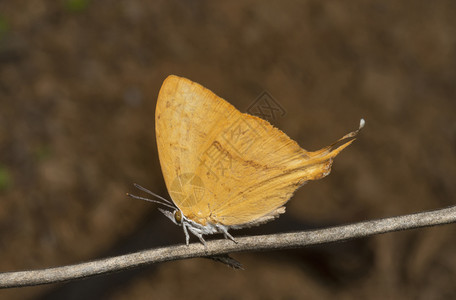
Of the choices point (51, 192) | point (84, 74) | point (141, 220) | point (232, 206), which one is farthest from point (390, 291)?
point (84, 74)

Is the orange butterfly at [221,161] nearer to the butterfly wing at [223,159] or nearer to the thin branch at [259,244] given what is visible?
the butterfly wing at [223,159]

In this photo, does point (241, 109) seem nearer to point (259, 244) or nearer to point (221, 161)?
point (221, 161)

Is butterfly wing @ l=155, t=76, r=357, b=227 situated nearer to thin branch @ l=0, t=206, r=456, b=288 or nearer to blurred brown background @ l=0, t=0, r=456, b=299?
thin branch @ l=0, t=206, r=456, b=288

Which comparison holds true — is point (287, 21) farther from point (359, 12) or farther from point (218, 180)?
point (218, 180)

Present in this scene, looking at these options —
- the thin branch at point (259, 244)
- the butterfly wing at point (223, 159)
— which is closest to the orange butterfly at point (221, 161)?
the butterfly wing at point (223, 159)

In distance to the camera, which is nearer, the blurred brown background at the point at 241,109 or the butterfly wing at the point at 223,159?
the butterfly wing at the point at 223,159
